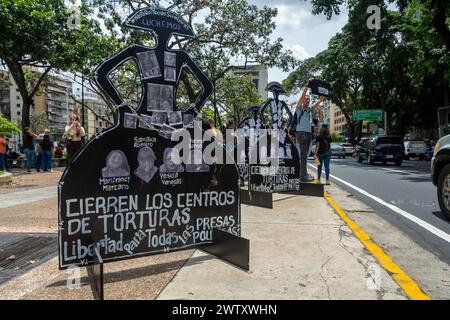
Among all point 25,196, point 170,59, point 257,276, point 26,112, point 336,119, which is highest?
point 336,119

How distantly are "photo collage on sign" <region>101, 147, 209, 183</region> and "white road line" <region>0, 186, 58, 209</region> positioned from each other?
16.4 ft

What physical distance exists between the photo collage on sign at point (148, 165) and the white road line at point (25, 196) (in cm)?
501

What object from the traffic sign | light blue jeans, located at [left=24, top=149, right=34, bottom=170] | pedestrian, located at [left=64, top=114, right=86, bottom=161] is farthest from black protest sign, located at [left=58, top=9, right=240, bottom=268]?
the traffic sign

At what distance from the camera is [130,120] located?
3980mm

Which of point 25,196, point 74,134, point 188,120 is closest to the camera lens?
point 188,120

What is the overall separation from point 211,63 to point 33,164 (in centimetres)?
1056

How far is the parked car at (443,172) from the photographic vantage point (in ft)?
22.0

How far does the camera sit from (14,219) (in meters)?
6.64

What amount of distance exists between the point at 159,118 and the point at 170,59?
63 centimetres

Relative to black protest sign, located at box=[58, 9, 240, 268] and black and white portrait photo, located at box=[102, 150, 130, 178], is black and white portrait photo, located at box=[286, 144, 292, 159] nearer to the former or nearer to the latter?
black protest sign, located at box=[58, 9, 240, 268]

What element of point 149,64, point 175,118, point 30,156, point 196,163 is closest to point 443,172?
point 196,163

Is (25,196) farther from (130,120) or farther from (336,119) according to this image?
(336,119)

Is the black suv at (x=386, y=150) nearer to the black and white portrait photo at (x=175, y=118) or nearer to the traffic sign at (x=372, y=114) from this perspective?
the black and white portrait photo at (x=175, y=118)
